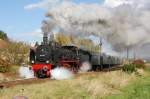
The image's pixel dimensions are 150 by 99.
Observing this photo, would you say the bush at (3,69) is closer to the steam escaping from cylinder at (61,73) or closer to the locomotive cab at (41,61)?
the locomotive cab at (41,61)

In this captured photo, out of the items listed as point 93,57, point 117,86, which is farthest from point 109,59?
point 117,86

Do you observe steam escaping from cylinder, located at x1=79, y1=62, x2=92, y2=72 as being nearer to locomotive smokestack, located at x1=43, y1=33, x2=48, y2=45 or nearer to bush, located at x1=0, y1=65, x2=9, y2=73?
locomotive smokestack, located at x1=43, y1=33, x2=48, y2=45

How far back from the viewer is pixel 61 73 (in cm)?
2848

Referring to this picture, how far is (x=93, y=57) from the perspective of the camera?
128 feet

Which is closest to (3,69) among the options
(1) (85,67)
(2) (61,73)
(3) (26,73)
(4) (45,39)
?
(3) (26,73)

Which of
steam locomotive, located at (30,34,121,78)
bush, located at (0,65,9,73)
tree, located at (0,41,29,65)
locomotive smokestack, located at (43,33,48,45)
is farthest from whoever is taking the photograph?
tree, located at (0,41,29,65)

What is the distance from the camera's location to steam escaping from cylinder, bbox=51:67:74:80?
28250 mm

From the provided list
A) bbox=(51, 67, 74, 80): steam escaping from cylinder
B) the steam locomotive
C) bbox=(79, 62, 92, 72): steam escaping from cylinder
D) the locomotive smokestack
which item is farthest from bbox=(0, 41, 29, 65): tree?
bbox=(51, 67, 74, 80): steam escaping from cylinder

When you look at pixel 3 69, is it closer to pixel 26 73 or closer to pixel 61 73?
pixel 26 73

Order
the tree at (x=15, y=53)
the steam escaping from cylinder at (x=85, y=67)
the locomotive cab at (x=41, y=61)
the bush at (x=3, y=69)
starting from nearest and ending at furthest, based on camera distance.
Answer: the locomotive cab at (x=41, y=61)
the steam escaping from cylinder at (x=85, y=67)
the bush at (x=3, y=69)
the tree at (x=15, y=53)

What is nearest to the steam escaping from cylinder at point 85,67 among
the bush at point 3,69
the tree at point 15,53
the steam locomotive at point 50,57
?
the steam locomotive at point 50,57

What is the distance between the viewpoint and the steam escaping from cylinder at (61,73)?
28.2 meters

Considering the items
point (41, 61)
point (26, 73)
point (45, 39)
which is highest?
point (45, 39)

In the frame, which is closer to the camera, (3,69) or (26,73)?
(26,73)
